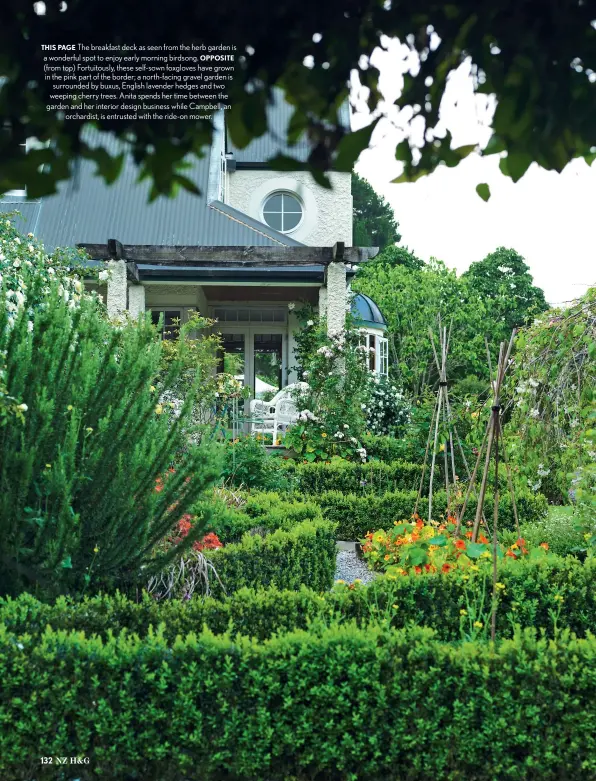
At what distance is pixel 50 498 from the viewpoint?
3893mm

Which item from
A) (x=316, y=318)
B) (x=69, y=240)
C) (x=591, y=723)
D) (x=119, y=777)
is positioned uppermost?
(x=69, y=240)

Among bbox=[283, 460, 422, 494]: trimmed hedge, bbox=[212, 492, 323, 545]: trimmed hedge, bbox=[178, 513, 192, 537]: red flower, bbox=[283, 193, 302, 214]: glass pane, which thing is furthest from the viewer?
bbox=[283, 193, 302, 214]: glass pane

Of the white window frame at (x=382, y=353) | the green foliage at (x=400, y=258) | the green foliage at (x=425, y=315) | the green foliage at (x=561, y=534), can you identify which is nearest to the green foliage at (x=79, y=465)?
the green foliage at (x=561, y=534)

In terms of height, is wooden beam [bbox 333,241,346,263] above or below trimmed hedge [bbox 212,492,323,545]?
above

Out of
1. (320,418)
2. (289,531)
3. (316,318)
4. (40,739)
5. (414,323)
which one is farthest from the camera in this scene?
(414,323)

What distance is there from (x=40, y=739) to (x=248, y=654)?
83 cm

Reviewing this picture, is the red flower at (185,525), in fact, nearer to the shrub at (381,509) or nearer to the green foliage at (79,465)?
the green foliage at (79,465)

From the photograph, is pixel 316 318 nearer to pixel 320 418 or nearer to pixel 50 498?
pixel 320 418

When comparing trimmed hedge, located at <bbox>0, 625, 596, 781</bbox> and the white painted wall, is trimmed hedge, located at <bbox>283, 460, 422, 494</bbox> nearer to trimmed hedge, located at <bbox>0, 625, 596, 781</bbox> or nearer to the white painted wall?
trimmed hedge, located at <bbox>0, 625, 596, 781</bbox>

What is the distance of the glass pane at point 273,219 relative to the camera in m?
15.9

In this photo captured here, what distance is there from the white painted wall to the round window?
0.40 ft

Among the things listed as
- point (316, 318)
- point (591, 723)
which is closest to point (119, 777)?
point (591, 723)

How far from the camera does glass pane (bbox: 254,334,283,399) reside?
1510cm

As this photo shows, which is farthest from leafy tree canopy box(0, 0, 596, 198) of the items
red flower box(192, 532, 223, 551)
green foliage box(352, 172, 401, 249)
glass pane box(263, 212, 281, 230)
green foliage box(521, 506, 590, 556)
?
green foliage box(352, 172, 401, 249)
